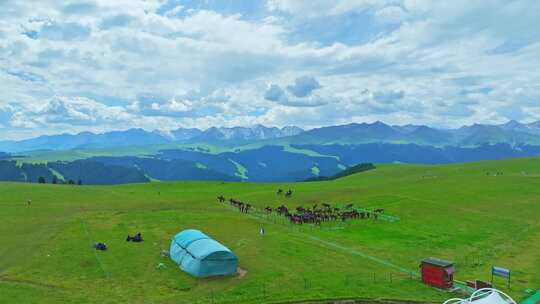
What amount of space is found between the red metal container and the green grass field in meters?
1.36

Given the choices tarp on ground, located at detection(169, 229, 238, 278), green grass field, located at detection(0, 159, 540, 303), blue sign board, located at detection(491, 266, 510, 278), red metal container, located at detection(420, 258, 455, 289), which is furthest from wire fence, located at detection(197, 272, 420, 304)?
blue sign board, located at detection(491, 266, 510, 278)

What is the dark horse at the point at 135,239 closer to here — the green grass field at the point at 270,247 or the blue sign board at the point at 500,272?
the green grass field at the point at 270,247

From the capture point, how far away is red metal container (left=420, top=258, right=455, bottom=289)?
116 feet

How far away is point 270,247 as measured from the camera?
47.9m

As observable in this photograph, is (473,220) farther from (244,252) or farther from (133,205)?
(133,205)

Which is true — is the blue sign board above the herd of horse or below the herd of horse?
below

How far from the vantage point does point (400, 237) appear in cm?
5391

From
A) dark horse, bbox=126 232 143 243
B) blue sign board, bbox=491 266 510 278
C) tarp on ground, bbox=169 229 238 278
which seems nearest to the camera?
blue sign board, bbox=491 266 510 278

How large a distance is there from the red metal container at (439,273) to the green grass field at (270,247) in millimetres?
1358

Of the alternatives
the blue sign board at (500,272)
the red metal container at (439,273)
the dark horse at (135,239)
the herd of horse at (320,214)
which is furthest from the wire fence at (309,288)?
the herd of horse at (320,214)

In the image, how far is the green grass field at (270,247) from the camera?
3412 centimetres

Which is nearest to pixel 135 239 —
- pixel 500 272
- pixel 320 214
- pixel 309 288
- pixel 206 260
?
pixel 206 260

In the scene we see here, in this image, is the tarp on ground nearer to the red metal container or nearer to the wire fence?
the wire fence

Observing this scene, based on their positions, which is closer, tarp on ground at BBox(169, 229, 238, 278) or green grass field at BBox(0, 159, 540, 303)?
green grass field at BBox(0, 159, 540, 303)
